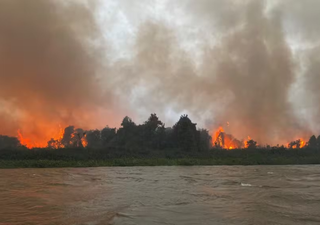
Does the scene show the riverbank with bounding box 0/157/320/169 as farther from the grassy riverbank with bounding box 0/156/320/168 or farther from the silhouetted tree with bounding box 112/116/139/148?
the silhouetted tree with bounding box 112/116/139/148

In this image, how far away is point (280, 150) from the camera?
117 m

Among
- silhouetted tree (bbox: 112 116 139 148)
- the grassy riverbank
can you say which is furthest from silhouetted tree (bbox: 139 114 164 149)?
the grassy riverbank

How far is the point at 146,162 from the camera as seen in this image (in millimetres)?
86062

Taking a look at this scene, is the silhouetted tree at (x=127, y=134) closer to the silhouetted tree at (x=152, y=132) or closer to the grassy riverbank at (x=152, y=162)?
the silhouetted tree at (x=152, y=132)

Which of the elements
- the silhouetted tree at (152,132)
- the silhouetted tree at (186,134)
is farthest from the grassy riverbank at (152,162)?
the silhouetted tree at (152,132)

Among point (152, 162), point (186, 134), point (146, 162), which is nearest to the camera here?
point (146, 162)

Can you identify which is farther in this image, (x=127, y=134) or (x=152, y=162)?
(x=127, y=134)

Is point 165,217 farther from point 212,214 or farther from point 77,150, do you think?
point 77,150

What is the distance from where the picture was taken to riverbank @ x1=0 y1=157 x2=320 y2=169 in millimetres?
77312

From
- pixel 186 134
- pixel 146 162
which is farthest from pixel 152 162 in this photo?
pixel 186 134

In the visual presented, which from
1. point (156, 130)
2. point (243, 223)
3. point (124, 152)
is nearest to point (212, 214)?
point (243, 223)

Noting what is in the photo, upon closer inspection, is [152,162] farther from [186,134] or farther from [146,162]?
[186,134]

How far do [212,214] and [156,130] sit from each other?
99668mm

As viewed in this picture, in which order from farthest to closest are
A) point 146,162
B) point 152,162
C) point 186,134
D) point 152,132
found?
point 152,132 → point 186,134 → point 152,162 → point 146,162
